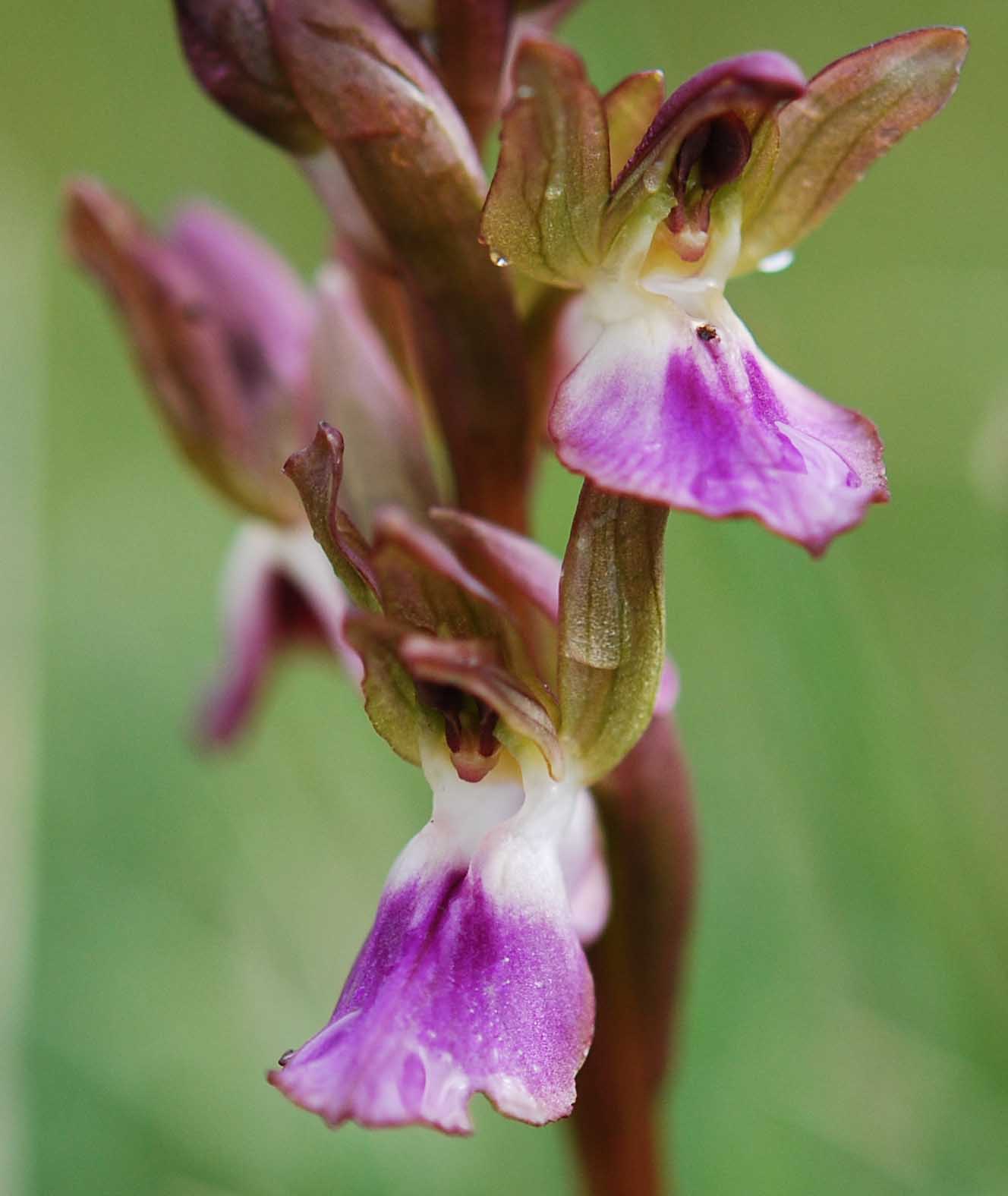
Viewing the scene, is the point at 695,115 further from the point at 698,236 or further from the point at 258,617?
the point at 258,617

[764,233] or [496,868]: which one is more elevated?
[764,233]

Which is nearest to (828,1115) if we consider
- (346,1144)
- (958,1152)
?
(958,1152)

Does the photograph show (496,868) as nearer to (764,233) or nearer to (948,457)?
(764,233)

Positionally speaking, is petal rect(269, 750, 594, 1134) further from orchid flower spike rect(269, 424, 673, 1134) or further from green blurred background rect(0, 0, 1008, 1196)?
green blurred background rect(0, 0, 1008, 1196)

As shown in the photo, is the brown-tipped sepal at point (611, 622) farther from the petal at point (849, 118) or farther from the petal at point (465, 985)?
the petal at point (849, 118)

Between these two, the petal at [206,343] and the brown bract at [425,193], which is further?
the petal at [206,343]

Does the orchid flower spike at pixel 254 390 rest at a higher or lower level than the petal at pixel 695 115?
lower

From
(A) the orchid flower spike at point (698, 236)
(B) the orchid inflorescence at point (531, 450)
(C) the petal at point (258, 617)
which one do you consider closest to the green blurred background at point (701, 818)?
(C) the petal at point (258, 617)

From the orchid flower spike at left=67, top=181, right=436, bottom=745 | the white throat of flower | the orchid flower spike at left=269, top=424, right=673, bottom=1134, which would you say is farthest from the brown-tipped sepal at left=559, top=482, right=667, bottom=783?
the orchid flower spike at left=67, top=181, right=436, bottom=745
